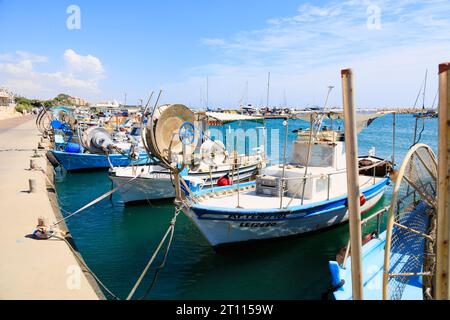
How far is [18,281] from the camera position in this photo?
23.6ft

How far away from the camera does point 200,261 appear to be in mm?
11484

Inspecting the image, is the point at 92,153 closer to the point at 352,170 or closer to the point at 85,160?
the point at 85,160

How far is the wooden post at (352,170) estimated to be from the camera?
295 cm

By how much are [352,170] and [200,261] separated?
927cm

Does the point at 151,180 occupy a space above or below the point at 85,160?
below

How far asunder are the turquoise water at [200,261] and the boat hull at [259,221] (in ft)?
1.59

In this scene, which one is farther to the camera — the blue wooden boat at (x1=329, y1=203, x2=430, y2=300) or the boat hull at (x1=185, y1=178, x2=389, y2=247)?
the boat hull at (x1=185, y1=178, x2=389, y2=247)

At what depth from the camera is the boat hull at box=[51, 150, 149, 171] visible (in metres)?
27.1

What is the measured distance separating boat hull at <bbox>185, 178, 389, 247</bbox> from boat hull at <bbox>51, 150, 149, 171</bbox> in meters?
16.7

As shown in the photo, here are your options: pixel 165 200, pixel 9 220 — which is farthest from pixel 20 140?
pixel 9 220

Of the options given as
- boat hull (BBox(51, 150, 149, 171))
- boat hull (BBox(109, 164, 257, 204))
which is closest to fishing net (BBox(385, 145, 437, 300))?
boat hull (BBox(109, 164, 257, 204))

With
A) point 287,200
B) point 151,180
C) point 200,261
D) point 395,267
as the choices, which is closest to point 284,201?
point 287,200

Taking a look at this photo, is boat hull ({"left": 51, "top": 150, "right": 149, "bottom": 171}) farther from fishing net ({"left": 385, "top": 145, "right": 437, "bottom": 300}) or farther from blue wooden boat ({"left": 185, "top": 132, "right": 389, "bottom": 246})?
fishing net ({"left": 385, "top": 145, "right": 437, "bottom": 300})

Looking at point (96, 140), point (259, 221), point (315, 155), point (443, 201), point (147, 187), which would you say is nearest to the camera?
point (443, 201)
